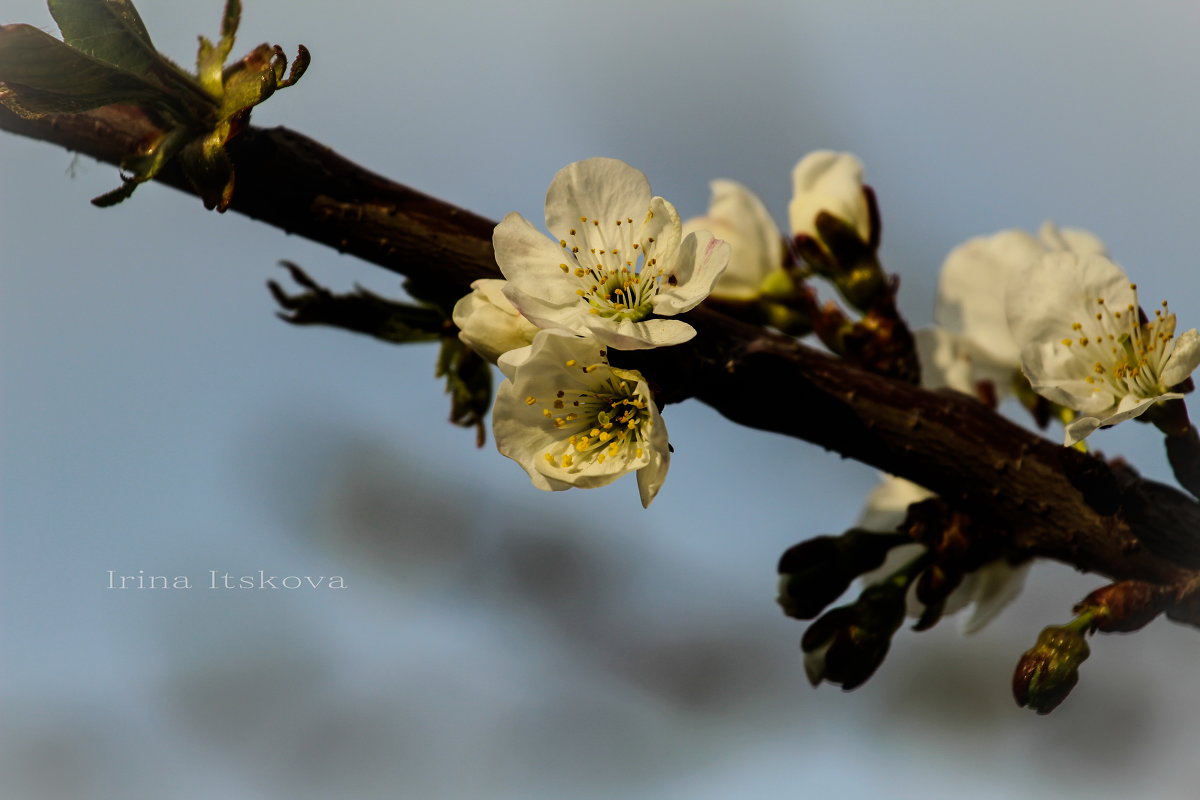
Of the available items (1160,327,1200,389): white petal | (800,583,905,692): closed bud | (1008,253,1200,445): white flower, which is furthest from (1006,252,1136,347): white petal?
(800,583,905,692): closed bud

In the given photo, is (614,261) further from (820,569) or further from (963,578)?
(963,578)

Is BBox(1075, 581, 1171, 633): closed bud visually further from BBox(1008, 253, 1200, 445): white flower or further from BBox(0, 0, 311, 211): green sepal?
BBox(0, 0, 311, 211): green sepal

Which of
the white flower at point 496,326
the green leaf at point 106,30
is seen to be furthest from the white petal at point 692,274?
the green leaf at point 106,30

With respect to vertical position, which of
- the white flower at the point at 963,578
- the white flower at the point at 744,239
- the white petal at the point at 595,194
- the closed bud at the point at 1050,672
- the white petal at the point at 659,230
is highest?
the white flower at the point at 744,239

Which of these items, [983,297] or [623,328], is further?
[983,297]

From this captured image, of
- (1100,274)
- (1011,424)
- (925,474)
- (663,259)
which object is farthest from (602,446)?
(1100,274)

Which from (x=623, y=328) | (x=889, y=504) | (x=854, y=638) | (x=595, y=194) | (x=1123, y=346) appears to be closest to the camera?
(x=623, y=328)

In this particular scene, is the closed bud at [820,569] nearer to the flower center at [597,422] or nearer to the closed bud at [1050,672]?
the closed bud at [1050,672]

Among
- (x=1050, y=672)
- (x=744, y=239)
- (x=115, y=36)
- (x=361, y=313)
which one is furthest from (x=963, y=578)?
(x=115, y=36)
